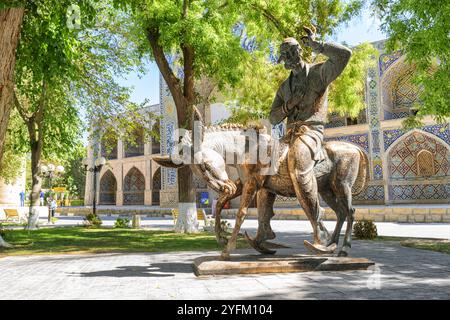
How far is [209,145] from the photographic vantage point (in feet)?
14.2

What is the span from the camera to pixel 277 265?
4.38 m

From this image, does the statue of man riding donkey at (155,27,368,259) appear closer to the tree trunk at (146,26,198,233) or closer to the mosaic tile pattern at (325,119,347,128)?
the tree trunk at (146,26,198,233)

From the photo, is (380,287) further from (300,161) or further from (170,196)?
(170,196)

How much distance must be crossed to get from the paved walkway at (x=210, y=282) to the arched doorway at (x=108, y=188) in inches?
1171

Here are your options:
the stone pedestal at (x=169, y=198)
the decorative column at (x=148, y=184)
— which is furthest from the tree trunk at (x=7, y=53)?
the decorative column at (x=148, y=184)

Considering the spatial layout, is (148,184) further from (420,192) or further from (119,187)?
(420,192)

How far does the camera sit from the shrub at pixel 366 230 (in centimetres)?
954

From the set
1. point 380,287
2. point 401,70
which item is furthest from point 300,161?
point 401,70

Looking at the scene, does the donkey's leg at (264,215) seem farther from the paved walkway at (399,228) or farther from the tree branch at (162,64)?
the tree branch at (162,64)

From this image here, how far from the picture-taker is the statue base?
4293 millimetres

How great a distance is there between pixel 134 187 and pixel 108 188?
3.64 meters

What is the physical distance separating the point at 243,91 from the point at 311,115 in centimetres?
786

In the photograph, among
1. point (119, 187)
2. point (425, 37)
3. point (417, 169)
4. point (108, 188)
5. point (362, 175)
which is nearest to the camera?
point (362, 175)

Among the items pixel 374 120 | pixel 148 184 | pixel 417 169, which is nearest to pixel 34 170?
pixel 374 120
